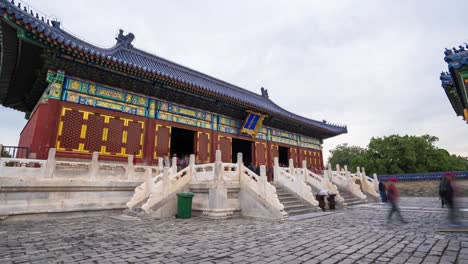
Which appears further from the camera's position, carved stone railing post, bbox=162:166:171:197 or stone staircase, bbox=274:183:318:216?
stone staircase, bbox=274:183:318:216

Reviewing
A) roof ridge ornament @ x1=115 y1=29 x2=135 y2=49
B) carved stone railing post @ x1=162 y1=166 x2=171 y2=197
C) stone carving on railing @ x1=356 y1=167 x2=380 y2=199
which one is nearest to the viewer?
carved stone railing post @ x1=162 y1=166 x2=171 y2=197

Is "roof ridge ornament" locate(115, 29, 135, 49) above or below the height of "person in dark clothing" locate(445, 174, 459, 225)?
above

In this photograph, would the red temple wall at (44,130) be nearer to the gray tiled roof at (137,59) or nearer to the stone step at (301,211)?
the gray tiled roof at (137,59)

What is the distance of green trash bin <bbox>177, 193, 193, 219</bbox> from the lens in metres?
8.56

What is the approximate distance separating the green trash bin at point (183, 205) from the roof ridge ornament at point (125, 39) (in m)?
13.1

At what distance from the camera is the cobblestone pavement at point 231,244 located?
12.2 feet

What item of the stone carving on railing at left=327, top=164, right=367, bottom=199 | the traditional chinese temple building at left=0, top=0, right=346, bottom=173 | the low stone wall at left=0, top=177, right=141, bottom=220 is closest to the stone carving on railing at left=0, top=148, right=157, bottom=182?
the low stone wall at left=0, top=177, right=141, bottom=220

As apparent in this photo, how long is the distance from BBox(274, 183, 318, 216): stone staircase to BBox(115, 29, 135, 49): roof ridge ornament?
14.4 metres

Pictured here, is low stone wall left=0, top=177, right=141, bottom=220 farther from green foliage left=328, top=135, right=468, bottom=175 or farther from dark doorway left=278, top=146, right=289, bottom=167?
green foliage left=328, top=135, right=468, bottom=175

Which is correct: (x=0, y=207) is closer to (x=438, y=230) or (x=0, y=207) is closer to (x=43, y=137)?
(x=43, y=137)

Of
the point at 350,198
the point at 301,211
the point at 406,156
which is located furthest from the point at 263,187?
the point at 406,156

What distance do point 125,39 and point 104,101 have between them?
762 cm

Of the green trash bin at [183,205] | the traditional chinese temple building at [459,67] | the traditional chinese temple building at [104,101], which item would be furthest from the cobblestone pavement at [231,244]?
the traditional chinese temple building at [104,101]

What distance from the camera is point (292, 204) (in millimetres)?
9742
